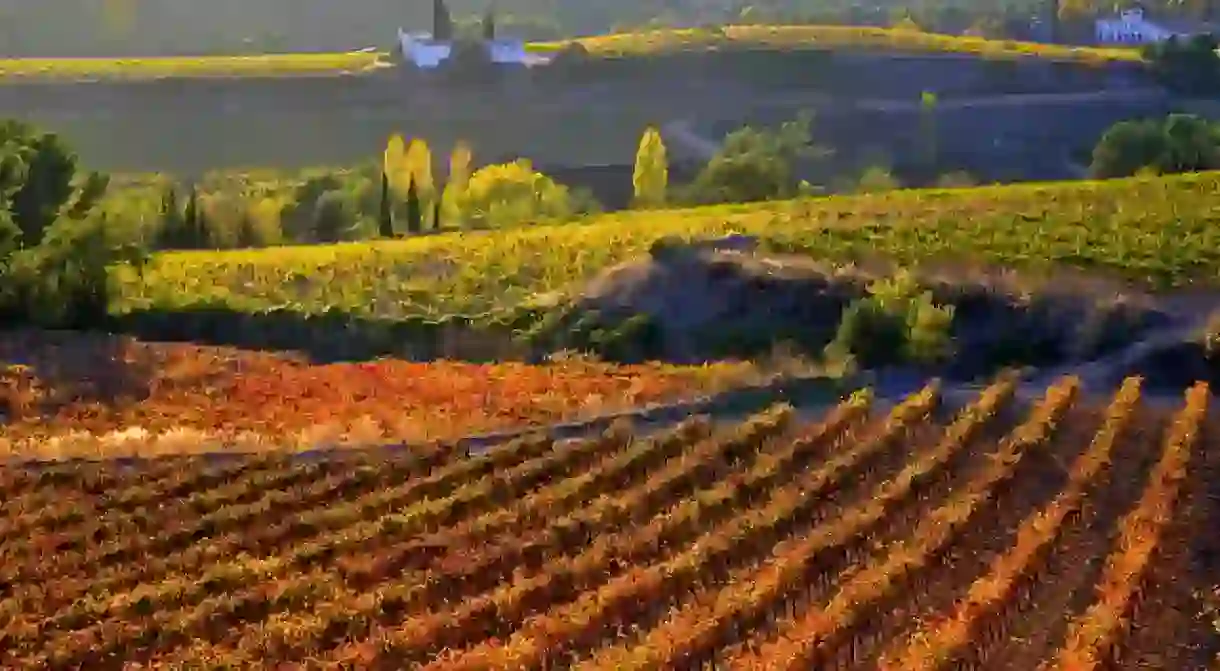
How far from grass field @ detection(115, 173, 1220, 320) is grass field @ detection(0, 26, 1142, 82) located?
35.0 m

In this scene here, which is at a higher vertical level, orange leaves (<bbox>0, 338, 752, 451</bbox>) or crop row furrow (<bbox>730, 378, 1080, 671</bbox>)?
crop row furrow (<bbox>730, 378, 1080, 671</bbox>)

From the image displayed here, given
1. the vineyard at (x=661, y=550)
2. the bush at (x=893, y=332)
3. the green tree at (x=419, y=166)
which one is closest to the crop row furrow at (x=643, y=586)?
the vineyard at (x=661, y=550)

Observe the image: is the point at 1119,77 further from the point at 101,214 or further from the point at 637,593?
the point at 637,593

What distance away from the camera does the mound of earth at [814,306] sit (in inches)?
787

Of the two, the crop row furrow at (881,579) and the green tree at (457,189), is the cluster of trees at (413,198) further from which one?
the crop row furrow at (881,579)

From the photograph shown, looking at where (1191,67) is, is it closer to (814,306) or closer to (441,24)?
(441,24)

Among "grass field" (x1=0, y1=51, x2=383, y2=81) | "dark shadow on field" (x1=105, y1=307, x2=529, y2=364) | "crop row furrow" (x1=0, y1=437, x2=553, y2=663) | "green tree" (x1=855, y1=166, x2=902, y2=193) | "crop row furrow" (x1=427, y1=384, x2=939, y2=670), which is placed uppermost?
"crop row furrow" (x1=427, y1=384, x2=939, y2=670)

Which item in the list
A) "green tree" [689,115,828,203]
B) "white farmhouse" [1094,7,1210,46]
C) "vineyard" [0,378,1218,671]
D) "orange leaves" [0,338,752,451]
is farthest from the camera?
"white farmhouse" [1094,7,1210,46]

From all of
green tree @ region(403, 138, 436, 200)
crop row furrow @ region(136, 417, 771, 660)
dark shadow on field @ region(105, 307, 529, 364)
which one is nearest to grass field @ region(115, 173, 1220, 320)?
dark shadow on field @ region(105, 307, 529, 364)

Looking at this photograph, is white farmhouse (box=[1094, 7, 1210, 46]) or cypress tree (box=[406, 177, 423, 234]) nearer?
cypress tree (box=[406, 177, 423, 234])

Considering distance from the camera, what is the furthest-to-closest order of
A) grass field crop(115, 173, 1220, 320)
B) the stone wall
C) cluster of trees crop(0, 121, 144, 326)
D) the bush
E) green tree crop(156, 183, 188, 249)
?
1. the stone wall
2. green tree crop(156, 183, 188, 249)
3. grass field crop(115, 173, 1220, 320)
4. cluster of trees crop(0, 121, 144, 326)
5. the bush

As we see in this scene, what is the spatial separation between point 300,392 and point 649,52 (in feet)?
164

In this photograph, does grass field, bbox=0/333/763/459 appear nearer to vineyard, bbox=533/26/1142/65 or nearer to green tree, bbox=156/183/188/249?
green tree, bbox=156/183/188/249

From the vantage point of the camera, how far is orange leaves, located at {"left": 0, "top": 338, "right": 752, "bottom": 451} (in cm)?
1577
